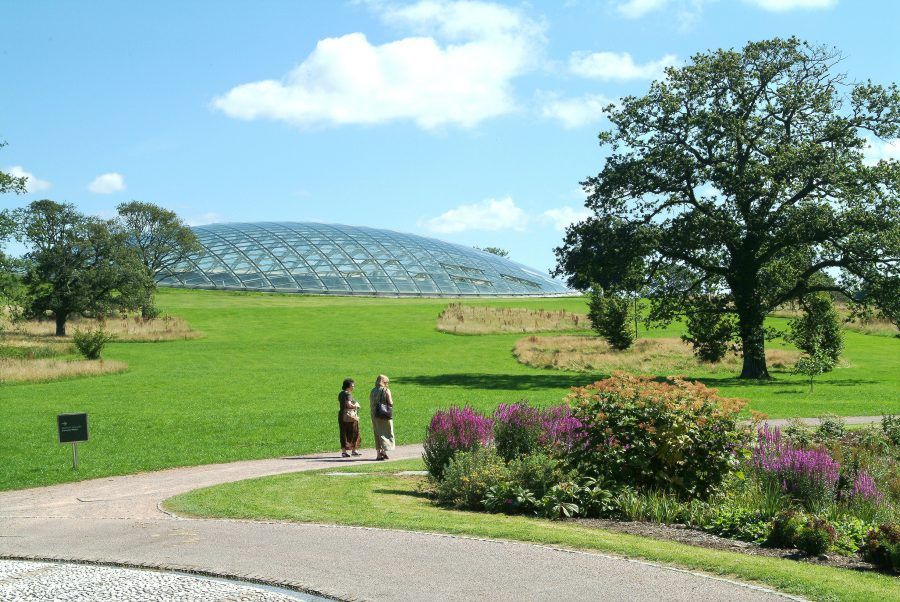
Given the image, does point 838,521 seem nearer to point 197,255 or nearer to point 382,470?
point 382,470

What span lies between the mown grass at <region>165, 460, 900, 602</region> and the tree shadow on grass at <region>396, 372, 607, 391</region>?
16583mm

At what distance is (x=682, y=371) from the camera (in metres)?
39.9

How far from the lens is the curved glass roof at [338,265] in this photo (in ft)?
303

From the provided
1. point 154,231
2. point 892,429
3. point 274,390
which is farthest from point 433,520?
point 154,231

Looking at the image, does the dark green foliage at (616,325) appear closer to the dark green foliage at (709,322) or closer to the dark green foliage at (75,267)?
the dark green foliage at (709,322)

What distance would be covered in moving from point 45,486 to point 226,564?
8160 millimetres

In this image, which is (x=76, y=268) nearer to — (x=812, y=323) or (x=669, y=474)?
(x=812, y=323)

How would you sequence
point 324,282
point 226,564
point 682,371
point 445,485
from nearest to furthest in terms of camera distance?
point 226,564
point 445,485
point 682,371
point 324,282

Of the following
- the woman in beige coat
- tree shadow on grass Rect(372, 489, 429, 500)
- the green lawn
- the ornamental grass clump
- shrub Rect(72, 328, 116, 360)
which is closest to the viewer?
the ornamental grass clump

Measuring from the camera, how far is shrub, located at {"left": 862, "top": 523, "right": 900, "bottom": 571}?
8422mm

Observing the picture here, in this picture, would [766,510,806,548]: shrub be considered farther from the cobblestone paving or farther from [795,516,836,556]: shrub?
the cobblestone paving

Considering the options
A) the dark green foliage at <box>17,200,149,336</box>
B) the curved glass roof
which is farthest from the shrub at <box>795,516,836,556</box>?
the curved glass roof

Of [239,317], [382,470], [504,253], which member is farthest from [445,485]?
[504,253]

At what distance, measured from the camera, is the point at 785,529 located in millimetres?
9477
